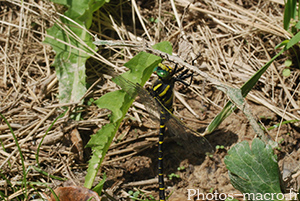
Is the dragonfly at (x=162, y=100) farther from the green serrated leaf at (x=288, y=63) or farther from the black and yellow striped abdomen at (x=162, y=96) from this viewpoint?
the green serrated leaf at (x=288, y=63)

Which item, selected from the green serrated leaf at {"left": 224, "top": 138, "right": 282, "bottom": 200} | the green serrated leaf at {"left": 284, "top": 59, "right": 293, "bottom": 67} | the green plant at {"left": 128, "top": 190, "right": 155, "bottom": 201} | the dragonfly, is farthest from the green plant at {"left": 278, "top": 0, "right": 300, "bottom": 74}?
the green plant at {"left": 128, "top": 190, "right": 155, "bottom": 201}

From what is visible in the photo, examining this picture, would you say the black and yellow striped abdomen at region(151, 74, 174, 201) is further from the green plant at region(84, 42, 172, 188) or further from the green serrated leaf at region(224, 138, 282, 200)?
the green serrated leaf at region(224, 138, 282, 200)

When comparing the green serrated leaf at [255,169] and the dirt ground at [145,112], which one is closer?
the green serrated leaf at [255,169]

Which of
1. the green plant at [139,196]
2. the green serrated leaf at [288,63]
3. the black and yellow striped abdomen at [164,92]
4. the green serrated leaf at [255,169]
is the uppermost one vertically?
the green serrated leaf at [288,63]

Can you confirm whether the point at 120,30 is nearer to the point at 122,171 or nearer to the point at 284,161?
the point at 122,171

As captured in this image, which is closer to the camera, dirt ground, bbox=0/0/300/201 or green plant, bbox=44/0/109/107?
dirt ground, bbox=0/0/300/201

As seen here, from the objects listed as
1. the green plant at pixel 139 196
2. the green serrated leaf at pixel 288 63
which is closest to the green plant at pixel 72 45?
the green plant at pixel 139 196

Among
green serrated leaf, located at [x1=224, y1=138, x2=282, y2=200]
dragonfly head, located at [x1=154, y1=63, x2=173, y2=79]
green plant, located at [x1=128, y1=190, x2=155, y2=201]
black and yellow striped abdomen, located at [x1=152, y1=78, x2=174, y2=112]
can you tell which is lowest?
Result: green plant, located at [x1=128, y1=190, x2=155, y2=201]
